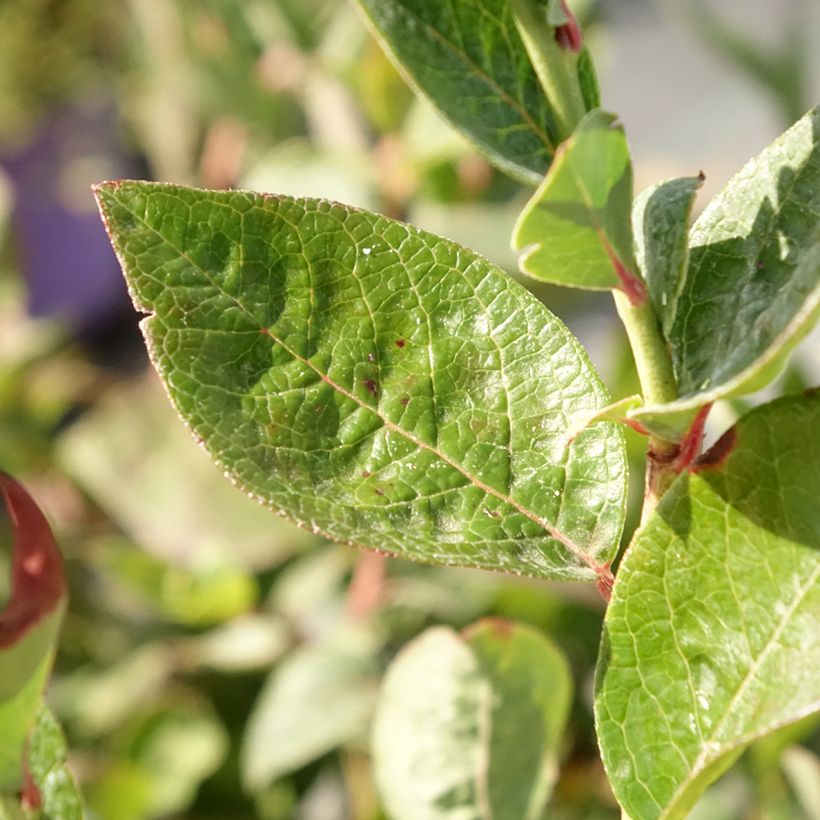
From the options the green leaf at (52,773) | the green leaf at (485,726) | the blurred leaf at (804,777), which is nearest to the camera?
the green leaf at (52,773)

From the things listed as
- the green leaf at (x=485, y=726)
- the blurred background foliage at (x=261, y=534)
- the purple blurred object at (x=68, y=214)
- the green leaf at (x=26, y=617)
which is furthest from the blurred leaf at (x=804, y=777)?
the purple blurred object at (x=68, y=214)

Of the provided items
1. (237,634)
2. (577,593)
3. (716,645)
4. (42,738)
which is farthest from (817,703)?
(237,634)

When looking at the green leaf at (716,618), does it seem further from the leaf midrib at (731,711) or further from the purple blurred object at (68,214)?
the purple blurred object at (68,214)

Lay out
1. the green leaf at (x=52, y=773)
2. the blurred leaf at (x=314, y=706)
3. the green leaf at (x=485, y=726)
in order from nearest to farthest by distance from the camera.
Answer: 1. the green leaf at (x=52, y=773)
2. the green leaf at (x=485, y=726)
3. the blurred leaf at (x=314, y=706)

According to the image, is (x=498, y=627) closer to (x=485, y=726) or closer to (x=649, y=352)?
(x=485, y=726)

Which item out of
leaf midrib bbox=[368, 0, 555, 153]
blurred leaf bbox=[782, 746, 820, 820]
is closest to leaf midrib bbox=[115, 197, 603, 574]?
leaf midrib bbox=[368, 0, 555, 153]

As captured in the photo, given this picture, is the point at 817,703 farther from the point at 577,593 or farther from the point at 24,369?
the point at 24,369
